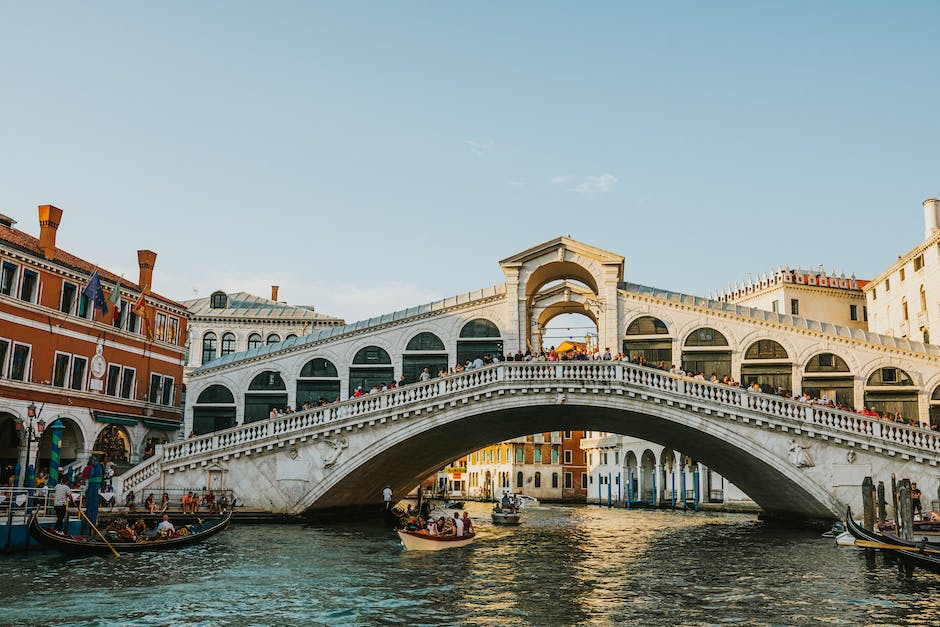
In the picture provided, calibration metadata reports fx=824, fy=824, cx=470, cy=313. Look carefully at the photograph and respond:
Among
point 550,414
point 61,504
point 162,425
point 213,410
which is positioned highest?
point 213,410

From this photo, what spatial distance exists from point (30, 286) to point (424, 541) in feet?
59.3

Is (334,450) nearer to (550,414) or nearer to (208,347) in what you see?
(550,414)

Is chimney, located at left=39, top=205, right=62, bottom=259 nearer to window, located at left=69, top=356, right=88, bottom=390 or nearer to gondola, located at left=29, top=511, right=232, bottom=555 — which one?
window, located at left=69, top=356, right=88, bottom=390

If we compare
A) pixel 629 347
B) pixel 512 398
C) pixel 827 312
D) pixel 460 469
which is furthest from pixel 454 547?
pixel 460 469

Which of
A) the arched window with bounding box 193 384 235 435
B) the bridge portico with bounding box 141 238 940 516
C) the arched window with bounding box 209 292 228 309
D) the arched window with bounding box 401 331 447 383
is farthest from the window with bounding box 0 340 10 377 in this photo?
the arched window with bounding box 209 292 228 309

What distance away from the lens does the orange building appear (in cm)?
2992

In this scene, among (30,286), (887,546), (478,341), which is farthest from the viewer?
(478,341)

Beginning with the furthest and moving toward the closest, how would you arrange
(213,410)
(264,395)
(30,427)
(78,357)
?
(213,410), (264,395), (78,357), (30,427)

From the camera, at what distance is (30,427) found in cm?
2897

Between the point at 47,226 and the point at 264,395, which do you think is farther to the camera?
the point at 264,395

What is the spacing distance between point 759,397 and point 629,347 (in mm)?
8549

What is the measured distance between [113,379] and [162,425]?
162 inches

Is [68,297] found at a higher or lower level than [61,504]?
higher

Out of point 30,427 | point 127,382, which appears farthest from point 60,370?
point 127,382
